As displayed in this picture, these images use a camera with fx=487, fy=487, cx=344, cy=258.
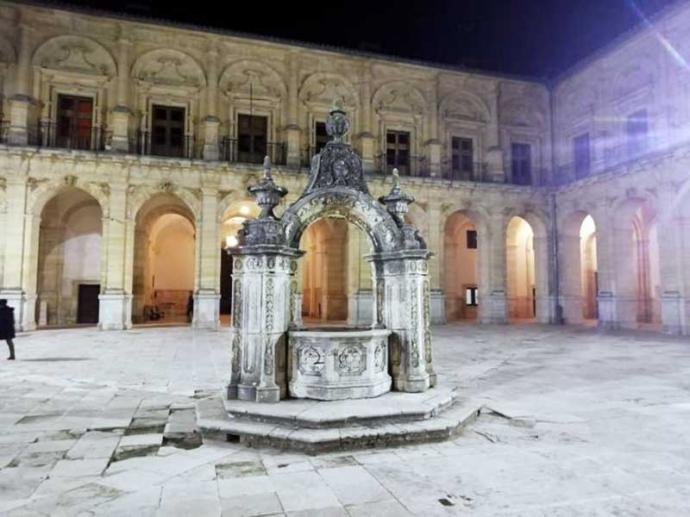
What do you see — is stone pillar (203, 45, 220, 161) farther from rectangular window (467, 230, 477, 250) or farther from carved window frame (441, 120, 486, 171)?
rectangular window (467, 230, 477, 250)

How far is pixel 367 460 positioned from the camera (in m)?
4.39

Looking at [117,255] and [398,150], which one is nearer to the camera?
[117,255]

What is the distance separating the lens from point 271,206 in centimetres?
640

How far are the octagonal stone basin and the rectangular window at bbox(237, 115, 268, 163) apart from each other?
1701 cm

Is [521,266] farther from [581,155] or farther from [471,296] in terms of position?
[581,155]

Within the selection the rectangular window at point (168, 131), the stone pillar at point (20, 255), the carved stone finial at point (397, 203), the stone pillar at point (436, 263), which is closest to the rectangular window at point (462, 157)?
the stone pillar at point (436, 263)

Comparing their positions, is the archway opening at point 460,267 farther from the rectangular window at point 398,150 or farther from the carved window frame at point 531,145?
the rectangular window at point 398,150

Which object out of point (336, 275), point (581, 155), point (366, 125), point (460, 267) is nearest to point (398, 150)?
point (366, 125)

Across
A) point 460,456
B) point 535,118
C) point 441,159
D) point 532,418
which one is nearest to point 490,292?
point 441,159

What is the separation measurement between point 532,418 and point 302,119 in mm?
19053

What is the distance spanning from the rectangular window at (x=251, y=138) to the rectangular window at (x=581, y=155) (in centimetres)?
1477

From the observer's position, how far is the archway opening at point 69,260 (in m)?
20.5

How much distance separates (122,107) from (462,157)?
1568 cm

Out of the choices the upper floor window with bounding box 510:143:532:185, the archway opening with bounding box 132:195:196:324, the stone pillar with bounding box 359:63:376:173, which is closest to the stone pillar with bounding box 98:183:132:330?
the archway opening with bounding box 132:195:196:324
